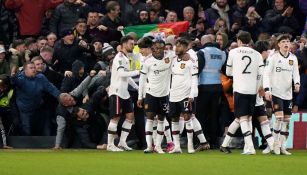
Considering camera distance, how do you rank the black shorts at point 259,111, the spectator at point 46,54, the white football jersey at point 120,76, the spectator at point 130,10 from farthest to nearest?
the spectator at point 130,10 < the spectator at point 46,54 < the white football jersey at point 120,76 < the black shorts at point 259,111

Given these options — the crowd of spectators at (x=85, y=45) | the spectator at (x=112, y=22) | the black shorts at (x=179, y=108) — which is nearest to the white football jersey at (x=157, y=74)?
the black shorts at (x=179, y=108)

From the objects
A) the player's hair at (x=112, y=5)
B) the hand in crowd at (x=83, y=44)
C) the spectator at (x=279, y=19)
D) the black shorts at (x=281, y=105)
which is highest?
the player's hair at (x=112, y=5)

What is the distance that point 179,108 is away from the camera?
2064 centimetres

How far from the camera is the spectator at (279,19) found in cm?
2644

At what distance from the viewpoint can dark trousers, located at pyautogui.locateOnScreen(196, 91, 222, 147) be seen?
22594 millimetres

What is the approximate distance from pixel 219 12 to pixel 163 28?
2098 mm

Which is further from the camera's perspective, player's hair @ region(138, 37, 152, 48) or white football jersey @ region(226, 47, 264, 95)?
player's hair @ region(138, 37, 152, 48)

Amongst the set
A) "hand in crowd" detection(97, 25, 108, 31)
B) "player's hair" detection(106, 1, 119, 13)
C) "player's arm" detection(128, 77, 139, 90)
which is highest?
"player's hair" detection(106, 1, 119, 13)

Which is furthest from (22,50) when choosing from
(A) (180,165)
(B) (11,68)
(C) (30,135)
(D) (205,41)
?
(A) (180,165)

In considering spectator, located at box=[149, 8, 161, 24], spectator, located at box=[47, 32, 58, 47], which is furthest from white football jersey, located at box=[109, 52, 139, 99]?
spectator, located at box=[149, 8, 161, 24]

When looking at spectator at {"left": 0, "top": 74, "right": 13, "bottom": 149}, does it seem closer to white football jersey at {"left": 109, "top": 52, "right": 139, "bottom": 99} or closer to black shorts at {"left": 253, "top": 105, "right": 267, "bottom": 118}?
white football jersey at {"left": 109, "top": 52, "right": 139, "bottom": 99}

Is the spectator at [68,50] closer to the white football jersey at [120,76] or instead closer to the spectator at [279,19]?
the white football jersey at [120,76]

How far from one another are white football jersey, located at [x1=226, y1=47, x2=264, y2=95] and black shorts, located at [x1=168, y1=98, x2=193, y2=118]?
3.56ft

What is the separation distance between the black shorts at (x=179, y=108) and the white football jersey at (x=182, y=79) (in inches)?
3.1
